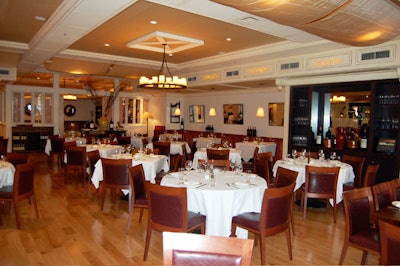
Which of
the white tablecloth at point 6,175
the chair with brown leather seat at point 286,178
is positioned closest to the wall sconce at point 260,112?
the chair with brown leather seat at point 286,178

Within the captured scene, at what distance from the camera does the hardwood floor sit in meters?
3.55

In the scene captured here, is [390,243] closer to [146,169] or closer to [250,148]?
[146,169]

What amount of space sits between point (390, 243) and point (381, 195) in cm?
143

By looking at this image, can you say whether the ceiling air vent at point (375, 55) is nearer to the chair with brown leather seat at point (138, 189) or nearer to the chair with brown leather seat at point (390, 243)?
the chair with brown leather seat at point (390, 243)

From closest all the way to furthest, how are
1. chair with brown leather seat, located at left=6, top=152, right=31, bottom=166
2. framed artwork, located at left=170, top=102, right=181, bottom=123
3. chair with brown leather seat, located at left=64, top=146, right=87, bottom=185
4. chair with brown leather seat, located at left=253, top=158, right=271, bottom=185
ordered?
chair with brown leather seat, located at left=253, top=158, right=271, bottom=185 → chair with brown leather seat, located at left=6, top=152, right=31, bottom=166 → chair with brown leather seat, located at left=64, top=146, right=87, bottom=185 → framed artwork, located at left=170, top=102, right=181, bottom=123

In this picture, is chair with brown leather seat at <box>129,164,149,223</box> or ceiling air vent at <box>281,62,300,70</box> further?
ceiling air vent at <box>281,62,300,70</box>

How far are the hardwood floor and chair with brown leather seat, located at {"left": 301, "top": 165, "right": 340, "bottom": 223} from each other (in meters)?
0.40

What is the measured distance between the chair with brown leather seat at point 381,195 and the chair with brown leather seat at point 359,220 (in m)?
0.14

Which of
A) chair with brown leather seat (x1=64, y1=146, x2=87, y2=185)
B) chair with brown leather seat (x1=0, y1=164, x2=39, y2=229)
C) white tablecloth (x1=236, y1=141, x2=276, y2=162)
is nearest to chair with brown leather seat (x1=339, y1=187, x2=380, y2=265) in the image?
chair with brown leather seat (x1=0, y1=164, x2=39, y2=229)

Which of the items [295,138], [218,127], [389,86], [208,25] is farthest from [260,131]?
[208,25]

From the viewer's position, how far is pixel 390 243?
84.0 inches

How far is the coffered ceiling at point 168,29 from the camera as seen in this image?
2.96m

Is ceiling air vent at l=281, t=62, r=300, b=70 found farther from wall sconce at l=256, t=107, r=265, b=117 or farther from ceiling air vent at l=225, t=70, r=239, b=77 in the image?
wall sconce at l=256, t=107, r=265, b=117

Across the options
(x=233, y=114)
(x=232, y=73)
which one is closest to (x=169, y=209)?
(x=232, y=73)
